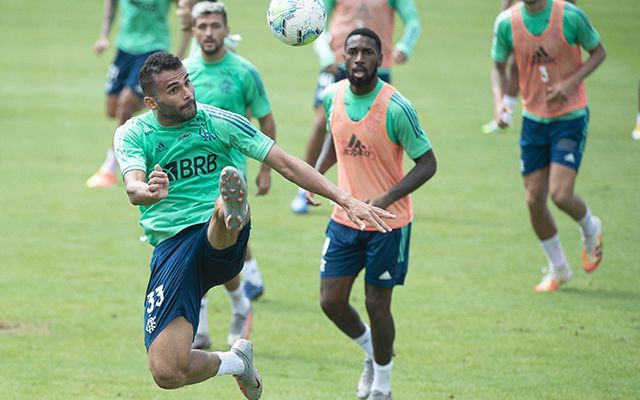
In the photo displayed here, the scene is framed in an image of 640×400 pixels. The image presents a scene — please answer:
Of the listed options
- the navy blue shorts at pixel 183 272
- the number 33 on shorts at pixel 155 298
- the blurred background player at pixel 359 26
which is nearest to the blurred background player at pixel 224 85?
the navy blue shorts at pixel 183 272

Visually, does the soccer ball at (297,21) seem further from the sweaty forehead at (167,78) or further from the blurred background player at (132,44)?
the blurred background player at (132,44)

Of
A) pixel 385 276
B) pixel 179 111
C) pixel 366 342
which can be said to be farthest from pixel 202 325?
pixel 179 111

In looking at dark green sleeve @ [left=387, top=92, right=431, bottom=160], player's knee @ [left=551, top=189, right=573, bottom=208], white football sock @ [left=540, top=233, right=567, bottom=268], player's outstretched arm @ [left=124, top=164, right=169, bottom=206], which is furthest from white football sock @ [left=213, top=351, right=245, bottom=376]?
white football sock @ [left=540, top=233, right=567, bottom=268]

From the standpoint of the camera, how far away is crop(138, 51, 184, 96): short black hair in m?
6.77

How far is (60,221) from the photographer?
13.6 m

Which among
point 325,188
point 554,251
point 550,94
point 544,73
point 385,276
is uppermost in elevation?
point 325,188

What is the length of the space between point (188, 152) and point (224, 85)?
8.98ft

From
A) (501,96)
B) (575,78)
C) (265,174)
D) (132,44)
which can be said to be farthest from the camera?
(132,44)

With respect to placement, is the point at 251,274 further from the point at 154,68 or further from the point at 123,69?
the point at 123,69

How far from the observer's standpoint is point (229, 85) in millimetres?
9547

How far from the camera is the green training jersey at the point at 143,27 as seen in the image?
15.4 meters

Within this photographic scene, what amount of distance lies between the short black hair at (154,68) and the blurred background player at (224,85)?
2.56 metres

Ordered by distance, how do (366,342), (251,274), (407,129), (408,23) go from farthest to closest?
(408,23), (251,274), (366,342), (407,129)

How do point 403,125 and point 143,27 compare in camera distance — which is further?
point 143,27
